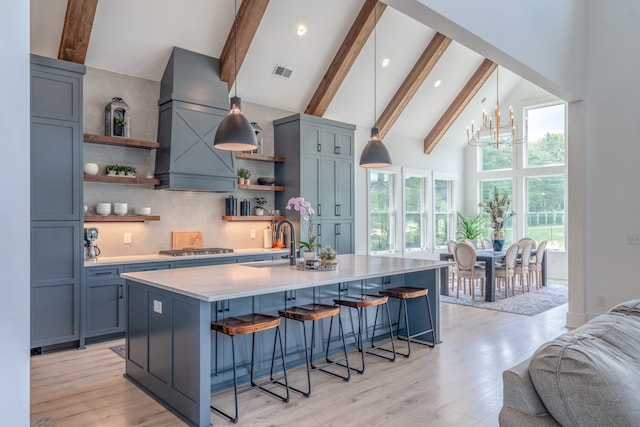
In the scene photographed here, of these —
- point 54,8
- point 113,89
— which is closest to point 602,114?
point 113,89

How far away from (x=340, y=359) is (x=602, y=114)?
432cm

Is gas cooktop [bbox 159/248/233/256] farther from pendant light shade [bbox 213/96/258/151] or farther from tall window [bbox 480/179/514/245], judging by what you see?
tall window [bbox 480/179/514/245]

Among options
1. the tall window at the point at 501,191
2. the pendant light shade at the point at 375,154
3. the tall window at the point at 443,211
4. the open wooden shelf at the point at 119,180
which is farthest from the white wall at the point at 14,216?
the tall window at the point at 501,191

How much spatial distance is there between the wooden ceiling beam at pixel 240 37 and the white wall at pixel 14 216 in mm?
4550

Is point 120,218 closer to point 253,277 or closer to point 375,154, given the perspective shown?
point 253,277

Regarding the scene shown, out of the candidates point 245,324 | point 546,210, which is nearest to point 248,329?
point 245,324

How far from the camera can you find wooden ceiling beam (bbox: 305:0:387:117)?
591 cm

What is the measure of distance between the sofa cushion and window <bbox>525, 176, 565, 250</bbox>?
8679 mm

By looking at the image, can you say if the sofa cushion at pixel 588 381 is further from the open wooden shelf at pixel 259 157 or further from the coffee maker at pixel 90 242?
the open wooden shelf at pixel 259 157

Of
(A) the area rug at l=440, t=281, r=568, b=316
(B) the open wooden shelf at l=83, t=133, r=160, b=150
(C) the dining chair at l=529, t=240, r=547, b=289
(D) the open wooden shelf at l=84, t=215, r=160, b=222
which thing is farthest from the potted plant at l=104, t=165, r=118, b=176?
(C) the dining chair at l=529, t=240, r=547, b=289

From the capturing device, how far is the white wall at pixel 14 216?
2.67 feet

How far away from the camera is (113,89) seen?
5203 mm

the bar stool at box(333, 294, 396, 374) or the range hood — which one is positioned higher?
the range hood

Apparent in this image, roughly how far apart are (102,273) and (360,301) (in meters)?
2.77
